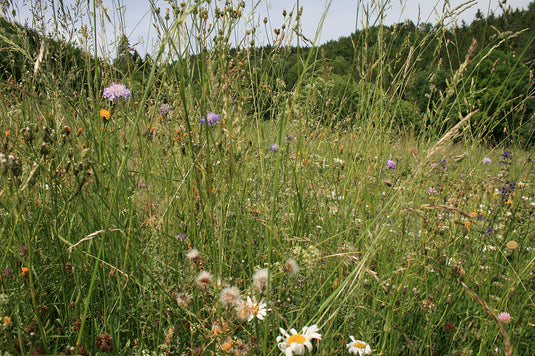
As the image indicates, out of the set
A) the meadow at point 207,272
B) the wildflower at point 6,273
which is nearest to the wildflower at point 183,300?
the meadow at point 207,272

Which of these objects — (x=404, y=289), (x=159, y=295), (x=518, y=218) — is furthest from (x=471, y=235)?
(x=159, y=295)

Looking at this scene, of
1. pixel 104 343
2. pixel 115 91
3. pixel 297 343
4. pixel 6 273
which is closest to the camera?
pixel 297 343

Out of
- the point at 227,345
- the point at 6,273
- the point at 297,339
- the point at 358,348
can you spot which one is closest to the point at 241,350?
the point at 227,345

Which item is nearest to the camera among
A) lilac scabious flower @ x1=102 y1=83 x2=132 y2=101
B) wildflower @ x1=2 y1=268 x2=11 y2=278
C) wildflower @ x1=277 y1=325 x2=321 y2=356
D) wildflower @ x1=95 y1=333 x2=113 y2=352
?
wildflower @ x1=277 y1=325 x2=321 y2=356

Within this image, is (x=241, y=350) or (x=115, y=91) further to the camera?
(x=115, y=91)

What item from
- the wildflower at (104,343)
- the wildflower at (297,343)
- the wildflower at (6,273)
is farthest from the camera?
the wildflower at (6,273)

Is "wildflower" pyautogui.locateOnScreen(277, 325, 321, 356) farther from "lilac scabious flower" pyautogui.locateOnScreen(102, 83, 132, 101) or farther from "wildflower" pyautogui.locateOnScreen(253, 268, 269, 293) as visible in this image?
"lilac scabious flower" pyautogui.locateOnScreen(102, 83, 132, 101)

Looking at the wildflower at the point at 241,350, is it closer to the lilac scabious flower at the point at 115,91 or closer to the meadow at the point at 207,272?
the meadow at the point at 207,272

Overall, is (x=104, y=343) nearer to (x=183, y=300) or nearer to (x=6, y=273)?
(x=183, y=300)

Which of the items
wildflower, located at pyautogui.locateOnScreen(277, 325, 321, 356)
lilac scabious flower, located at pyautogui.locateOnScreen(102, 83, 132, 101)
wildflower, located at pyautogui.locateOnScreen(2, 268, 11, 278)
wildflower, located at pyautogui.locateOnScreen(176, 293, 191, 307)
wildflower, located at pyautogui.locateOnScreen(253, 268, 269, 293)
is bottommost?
wildflower, located at pyautogui.locateOnScreen(277, 325, 321, 356)

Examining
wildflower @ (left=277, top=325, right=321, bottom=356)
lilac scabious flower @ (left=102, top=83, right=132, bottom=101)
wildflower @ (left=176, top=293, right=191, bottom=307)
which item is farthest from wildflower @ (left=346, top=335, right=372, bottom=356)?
lilac scabious flower @ (left=102, top=83, right=132, bottom=101)

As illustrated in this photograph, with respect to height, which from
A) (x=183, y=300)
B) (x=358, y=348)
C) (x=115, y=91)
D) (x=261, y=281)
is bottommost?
(x=358, y=348)

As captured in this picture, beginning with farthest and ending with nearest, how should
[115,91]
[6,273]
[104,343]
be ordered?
1. [115,91]
2. [6,273]
3. [104,343]

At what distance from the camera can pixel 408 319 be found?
3.80 ft
